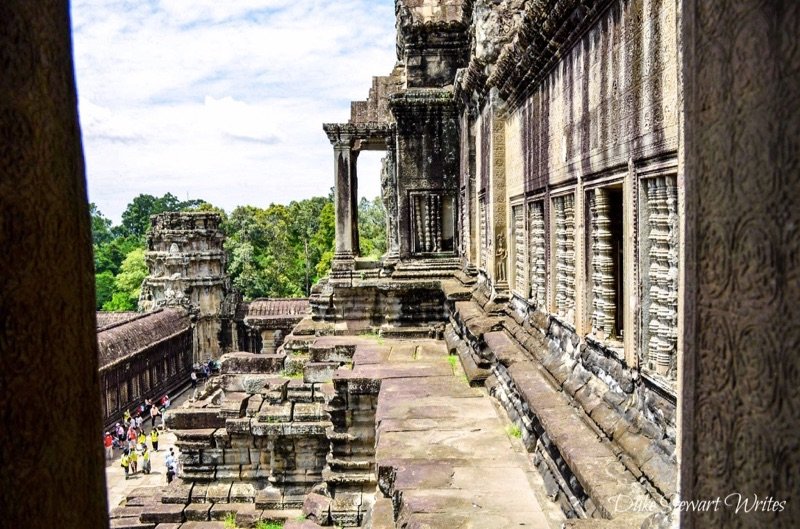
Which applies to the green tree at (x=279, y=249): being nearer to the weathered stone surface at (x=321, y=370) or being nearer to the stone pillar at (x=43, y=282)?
the weathered stone surface at (x=321, y=370)

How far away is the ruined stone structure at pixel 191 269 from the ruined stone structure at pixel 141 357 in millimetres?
1615

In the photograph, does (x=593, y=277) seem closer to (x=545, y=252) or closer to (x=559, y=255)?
(x=559, y=255)

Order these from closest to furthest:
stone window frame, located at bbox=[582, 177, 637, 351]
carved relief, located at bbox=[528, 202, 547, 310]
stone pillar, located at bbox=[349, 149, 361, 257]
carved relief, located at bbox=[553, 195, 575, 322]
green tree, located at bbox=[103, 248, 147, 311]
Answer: stone window frame, located at bbox=[582, 177, 637, 351] < carved relief, located at bbox=[553, 195, 575, 322] < carved relief, located at bbox=[528, 202, 547, 310] < stone pillar, located at bbox=[349, 149, 361, 257] < green tree, located at bbox=[103, 248, 147, 311]

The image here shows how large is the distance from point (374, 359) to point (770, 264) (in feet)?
26.4

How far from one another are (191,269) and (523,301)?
2586 cm

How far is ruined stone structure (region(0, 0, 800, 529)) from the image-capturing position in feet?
3.87

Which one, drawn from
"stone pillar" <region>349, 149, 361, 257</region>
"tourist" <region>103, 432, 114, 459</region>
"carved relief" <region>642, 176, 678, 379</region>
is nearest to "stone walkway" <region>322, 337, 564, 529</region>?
"carved relief" <region>642, 176, 678, 379</region>

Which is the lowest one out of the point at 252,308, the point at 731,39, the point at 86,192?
the point at 252,308

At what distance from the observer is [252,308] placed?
99.7 feet

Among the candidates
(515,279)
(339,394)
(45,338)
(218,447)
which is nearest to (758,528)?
(45,338)

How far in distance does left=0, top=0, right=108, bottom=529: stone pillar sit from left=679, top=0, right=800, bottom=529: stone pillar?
117cm

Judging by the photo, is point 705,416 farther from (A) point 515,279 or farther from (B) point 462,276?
(B) point 462,276

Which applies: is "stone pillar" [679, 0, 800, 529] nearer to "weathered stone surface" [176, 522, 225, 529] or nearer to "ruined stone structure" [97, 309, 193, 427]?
"weathered stone surface" [176, 522, 225, 529]

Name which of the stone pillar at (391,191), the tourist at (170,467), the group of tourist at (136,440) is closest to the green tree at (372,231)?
the group of tourist at (136,440)
